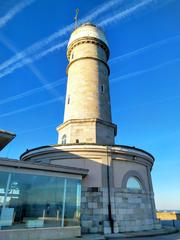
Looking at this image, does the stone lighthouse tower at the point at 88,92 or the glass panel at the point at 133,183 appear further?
the stone lighthouse tower at the point at 88,92

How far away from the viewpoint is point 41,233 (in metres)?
9.73

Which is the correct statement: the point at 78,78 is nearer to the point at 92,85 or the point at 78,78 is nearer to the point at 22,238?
the point at 92,85

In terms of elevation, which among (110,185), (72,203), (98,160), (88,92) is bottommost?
(72,203)

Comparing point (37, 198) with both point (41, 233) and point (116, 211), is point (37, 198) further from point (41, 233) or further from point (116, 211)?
point (116, 211)

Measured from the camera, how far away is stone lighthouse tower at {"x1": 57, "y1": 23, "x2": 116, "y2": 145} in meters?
17.2

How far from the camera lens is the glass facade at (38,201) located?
9547 mm

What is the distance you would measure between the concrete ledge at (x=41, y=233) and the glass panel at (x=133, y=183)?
5093 mm

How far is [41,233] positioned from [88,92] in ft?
41.3

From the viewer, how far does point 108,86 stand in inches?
828

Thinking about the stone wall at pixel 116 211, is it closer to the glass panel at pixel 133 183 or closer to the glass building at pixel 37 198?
the glass panel at pixel 133 183

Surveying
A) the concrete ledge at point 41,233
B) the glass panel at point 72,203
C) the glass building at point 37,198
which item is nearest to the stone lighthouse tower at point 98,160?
the glass panel at point 72,203

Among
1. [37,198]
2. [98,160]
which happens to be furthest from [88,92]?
[37,198]

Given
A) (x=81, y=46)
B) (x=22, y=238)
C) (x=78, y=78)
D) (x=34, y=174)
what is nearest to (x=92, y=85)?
(x=78, y=78)

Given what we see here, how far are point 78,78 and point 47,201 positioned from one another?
1264 centimetres
